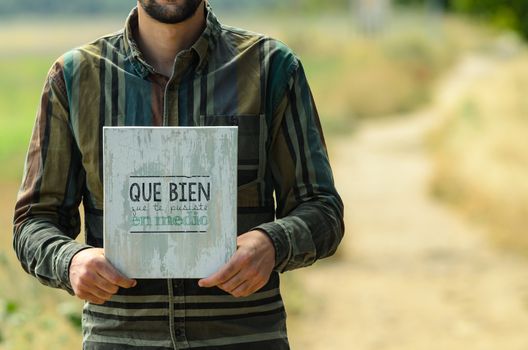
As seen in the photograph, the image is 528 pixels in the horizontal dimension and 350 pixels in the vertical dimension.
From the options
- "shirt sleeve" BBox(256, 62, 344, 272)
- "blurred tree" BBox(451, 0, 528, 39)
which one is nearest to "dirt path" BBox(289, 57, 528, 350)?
"blurred tree" BBox(451, 0, 528, 39)

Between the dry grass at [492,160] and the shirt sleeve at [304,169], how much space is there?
7.86 m

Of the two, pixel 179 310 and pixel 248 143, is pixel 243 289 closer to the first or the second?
pixel 179 310

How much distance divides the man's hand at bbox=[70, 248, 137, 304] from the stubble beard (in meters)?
0.47

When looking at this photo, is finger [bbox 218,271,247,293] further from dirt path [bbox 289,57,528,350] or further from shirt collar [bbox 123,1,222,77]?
dirt path [bbox 289,57,528,350]

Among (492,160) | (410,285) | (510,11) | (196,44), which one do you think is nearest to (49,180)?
(196,44)

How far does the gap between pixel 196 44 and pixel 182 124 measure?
6.2 inches

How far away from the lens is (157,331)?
2.66 meters

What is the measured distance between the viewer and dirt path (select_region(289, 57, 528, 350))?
304 inches

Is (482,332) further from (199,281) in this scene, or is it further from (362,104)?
(362,104)

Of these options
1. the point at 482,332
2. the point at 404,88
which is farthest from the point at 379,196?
the point at 404,88

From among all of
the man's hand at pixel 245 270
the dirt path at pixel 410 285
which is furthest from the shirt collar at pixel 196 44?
the dirt path at pixel 410 285

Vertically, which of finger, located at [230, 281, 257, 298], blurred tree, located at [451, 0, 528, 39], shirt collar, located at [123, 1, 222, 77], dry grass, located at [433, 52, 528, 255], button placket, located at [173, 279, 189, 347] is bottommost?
dry grass, located at [433, 52, 528, 255]

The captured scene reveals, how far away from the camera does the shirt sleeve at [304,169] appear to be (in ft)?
8.77

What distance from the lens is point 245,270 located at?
2.45 meters
